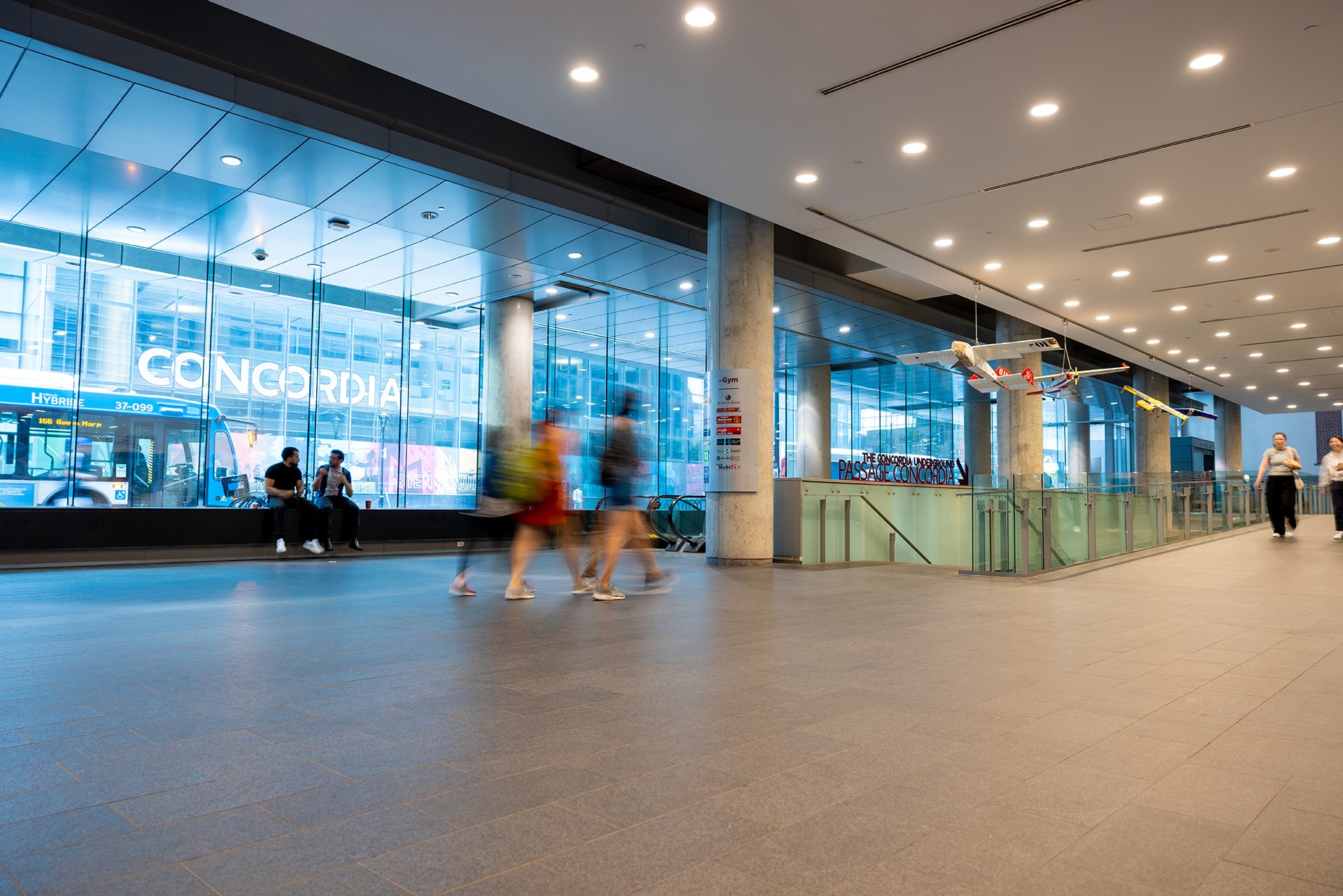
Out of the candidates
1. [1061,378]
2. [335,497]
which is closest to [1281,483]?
[1061,378]

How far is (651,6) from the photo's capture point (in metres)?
6.04

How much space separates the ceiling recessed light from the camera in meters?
6.06

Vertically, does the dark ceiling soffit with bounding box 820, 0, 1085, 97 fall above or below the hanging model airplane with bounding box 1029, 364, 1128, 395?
above

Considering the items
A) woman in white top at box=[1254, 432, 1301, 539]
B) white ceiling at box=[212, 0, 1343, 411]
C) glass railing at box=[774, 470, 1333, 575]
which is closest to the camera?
white ceiling at box=[212, 0, 1343, 411]

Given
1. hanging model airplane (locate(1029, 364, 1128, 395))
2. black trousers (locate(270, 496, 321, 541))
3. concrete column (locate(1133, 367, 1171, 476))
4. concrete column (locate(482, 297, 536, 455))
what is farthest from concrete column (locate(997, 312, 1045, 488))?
black trousers (locate(270, 496, 321, 541))

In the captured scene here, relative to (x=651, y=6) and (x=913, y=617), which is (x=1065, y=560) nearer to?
(x=913, y=617)

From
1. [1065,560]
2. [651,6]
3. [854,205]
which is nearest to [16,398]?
[651,6]

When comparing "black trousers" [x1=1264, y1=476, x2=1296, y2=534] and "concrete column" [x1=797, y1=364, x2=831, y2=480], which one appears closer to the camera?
"black trousers" [x1=1264, y1=476, x2=1296, y2=534]

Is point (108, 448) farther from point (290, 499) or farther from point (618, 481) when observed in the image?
point (618, 481)

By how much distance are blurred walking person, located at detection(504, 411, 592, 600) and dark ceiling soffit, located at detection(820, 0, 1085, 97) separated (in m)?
3.76

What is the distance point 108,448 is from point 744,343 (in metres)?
9.45

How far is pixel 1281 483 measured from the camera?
536 inches

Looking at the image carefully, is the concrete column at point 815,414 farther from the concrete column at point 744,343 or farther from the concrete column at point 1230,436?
the concrete column at point 1230,436

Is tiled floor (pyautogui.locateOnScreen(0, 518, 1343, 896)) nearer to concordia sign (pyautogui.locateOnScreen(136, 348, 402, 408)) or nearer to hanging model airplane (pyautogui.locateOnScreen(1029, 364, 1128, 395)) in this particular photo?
concordia sign (pyautogui.locateOnScreen(136, 348, 402, 408))
